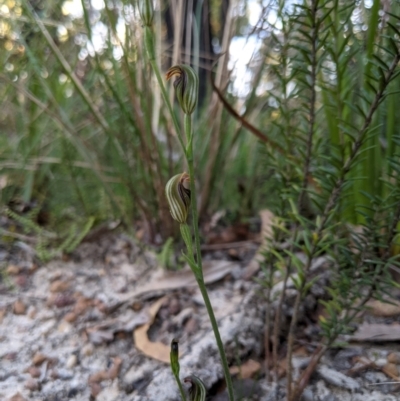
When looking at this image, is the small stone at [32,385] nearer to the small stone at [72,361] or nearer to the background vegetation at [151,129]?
the small stone at [72,361]

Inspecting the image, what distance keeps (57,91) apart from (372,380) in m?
1.02

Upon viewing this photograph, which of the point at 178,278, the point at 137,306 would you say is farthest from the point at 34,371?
the point at 178,278

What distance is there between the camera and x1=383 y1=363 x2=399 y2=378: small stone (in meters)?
0.64

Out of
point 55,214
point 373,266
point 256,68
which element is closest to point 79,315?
point 55,214

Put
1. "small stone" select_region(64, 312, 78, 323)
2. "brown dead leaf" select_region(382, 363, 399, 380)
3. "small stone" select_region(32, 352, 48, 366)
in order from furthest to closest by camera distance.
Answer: "small stone" select_region(64, 312, 78, 323), "small stone" select_region(32, 352, 48, 366), "brown dead leaf" select_region(382, 363, 399, 380)

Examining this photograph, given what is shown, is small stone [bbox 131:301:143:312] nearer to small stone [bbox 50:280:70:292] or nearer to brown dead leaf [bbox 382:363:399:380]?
small stone [bbox 50:280:70:292]

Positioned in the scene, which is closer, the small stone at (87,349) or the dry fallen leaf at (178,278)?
the small stone at (87,349)

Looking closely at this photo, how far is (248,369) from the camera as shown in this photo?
71 cm

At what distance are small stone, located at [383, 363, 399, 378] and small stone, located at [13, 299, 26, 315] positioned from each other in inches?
28.2

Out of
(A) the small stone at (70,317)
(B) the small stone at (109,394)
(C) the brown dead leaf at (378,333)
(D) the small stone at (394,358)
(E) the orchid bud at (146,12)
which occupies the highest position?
(E) the orchid bud at (146,12)

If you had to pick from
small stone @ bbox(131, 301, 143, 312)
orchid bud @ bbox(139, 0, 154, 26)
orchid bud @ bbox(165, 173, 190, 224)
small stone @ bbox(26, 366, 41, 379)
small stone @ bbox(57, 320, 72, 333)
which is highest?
orchid bud @ bbox(139, 0, 154, 26)

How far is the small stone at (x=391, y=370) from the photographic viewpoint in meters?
0.64

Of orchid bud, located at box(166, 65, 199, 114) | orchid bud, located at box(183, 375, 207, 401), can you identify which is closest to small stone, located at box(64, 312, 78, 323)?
orchid bud, located at box(183, 375, 207, 401)

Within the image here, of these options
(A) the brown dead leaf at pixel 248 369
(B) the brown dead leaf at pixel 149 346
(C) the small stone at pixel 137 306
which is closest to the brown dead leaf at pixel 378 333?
(A) the brown dead leaf at pixel 248 369
